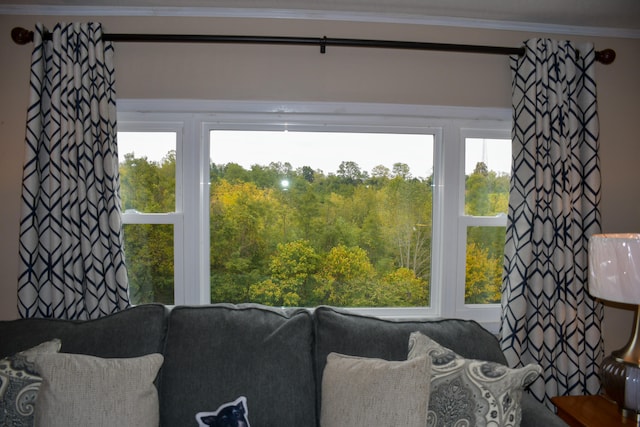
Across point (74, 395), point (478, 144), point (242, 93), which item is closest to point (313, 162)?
point (242, 93)

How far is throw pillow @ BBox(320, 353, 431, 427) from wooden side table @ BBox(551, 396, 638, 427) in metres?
0.89

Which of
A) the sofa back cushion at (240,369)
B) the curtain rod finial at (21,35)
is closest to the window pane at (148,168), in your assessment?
the curtain rod finial at (21,35)

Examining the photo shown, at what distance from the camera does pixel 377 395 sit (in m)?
1.25

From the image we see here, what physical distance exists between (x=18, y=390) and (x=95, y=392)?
0.28 metres

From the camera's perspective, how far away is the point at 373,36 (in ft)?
7.13

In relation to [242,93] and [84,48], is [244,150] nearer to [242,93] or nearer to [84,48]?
[242,93]

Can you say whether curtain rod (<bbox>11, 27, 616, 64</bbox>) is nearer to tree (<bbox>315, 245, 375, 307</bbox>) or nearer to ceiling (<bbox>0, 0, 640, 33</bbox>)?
ceiling (<bbox>0, 0, 640, 33</bbox>)

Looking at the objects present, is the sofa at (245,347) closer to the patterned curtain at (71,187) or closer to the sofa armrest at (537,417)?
the sofa armrest at (537,417)

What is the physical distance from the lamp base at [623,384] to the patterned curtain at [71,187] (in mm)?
2326

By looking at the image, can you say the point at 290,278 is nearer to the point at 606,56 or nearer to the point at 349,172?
the point at 349,172

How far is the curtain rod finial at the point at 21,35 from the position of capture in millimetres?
2002

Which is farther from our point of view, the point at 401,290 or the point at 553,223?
the point at 401,290

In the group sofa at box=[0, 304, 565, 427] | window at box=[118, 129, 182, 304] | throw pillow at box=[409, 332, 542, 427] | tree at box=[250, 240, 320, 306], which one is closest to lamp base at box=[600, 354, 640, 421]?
sofa at box=[0, 304, 565, 427]

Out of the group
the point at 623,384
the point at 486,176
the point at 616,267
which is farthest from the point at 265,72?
the point at 623,384
